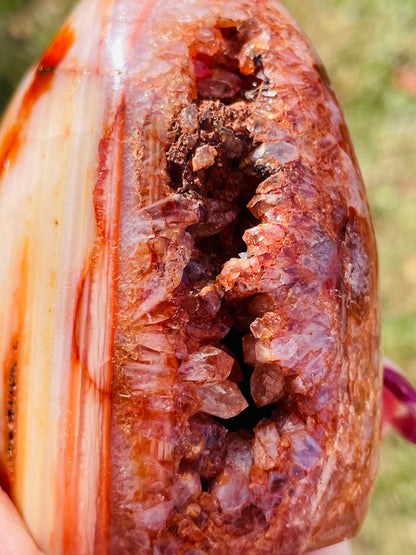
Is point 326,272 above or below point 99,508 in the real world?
above

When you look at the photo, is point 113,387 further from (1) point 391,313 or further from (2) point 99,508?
(1) point 391,313

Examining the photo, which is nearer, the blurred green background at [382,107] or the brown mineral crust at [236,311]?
the brown mineral crust at [236,311]

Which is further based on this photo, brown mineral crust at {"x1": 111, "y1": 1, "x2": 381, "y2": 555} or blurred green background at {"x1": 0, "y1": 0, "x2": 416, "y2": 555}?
blurred green background at {"x1": 0, "y1": 0, "x2": 416, "y2": 555}

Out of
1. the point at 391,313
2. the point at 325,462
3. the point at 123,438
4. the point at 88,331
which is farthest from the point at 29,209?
the point at 391,313

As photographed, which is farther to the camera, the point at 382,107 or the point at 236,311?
the point at 382,107
